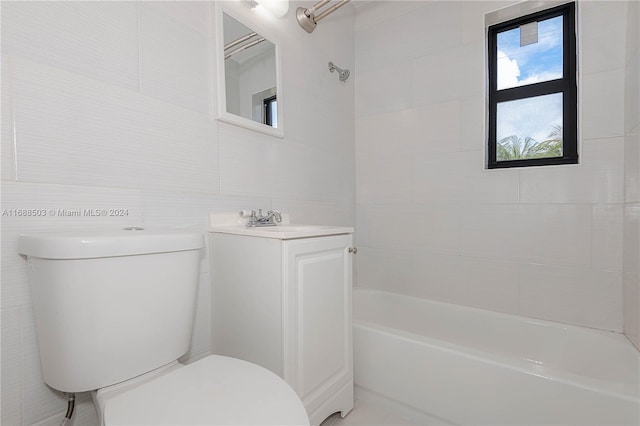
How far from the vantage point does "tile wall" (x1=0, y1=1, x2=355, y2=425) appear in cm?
79

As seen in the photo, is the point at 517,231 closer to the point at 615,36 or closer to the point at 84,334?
the point at 615,36

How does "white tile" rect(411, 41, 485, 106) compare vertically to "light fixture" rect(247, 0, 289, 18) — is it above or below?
below

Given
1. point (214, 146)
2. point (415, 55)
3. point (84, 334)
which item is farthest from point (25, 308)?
point (415, 55)

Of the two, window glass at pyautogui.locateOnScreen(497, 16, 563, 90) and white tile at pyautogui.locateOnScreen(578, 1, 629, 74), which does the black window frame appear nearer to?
window glass at pyautogui.locateOnScreen(497, 16, 563, 90)

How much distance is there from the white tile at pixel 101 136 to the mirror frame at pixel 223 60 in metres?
0.11

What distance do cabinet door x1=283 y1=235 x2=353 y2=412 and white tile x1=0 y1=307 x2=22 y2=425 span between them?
729mm

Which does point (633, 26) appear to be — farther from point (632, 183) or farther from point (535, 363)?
point (535, 363)

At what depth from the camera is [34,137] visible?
2.67 ft

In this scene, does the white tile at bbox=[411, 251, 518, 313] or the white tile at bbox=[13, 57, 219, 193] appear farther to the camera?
the white tile at bbox=[411, 251, 518, 313]

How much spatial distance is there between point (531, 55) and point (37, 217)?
2409mm

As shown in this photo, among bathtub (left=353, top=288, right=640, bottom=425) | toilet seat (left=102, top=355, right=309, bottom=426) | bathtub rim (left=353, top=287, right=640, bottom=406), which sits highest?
toilet seat (left=102, top=355, right=309, bottom=426)

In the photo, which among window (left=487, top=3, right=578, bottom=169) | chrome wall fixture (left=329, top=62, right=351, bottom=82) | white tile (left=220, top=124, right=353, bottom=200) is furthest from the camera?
chrome wall fixture (left=329, top=62, right=351, bottom=82)

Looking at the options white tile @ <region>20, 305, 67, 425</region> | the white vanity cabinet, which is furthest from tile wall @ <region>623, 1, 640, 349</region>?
white tile @ <region>20, 305, 67, 425</region>

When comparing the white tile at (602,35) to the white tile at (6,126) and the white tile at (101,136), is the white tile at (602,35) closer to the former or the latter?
the white tile at (101,136)
